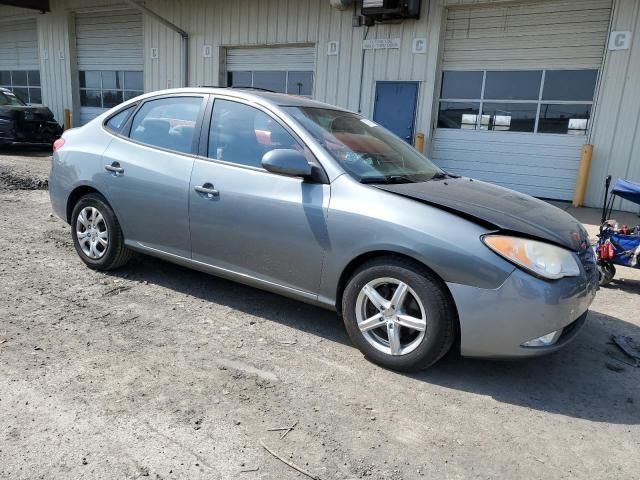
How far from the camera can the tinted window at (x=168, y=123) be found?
13.4ft

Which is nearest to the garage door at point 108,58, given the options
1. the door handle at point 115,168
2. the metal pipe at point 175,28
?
the metal pipe at point 175,28

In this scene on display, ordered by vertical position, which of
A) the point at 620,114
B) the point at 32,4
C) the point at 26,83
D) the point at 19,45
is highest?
the point at 32,4

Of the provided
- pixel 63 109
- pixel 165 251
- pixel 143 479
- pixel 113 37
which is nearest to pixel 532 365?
pixel 143 479

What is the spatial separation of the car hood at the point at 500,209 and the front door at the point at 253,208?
22.4 inches

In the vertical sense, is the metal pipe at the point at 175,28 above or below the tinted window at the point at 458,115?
above

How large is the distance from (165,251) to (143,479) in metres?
2.27

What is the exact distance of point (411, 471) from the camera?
2340mm

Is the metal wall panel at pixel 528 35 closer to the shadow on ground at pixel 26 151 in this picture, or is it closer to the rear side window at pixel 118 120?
the rear side window at pixel 118 120

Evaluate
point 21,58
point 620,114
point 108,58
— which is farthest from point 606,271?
point 21,58

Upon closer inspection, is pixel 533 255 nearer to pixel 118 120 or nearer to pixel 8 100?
pixel 118 120

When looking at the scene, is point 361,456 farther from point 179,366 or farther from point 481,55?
point 481,55

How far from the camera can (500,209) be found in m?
3.27

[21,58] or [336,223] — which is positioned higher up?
[21,58]

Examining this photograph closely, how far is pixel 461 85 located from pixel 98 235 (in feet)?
29.4
